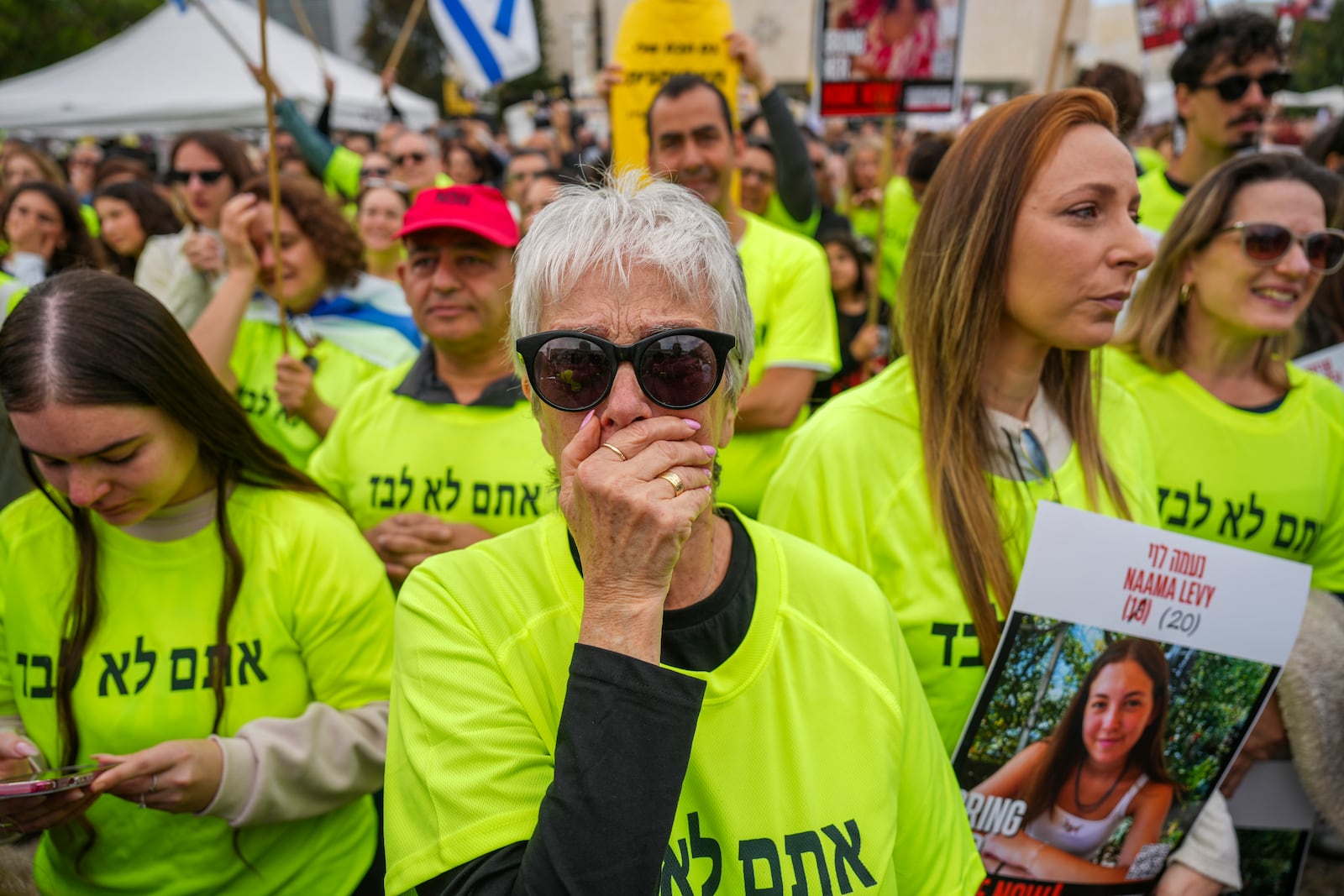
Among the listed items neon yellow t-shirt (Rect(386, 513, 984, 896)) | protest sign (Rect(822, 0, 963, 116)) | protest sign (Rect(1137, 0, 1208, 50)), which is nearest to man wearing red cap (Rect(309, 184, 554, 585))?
neon yellow t-shirt (Rect(386, 513, 984, 896))

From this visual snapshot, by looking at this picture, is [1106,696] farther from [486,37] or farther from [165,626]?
[486,37]

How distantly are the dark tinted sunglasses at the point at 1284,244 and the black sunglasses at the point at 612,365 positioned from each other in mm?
1977

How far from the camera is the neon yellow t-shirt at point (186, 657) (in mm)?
2037

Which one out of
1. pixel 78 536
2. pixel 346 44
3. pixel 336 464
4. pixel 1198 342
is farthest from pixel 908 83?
pixel 346 44

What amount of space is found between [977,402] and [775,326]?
1.56 m

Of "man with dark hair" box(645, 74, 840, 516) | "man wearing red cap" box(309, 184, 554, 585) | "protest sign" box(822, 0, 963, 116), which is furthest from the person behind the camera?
"protest sign" box(822, 0, 963, 116)

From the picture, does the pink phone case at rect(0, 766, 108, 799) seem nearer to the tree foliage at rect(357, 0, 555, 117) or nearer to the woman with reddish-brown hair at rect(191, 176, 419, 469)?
the woman with reddish-brown hair at rect(191, 176, 419, 469)

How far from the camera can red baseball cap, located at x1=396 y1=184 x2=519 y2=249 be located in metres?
2.95

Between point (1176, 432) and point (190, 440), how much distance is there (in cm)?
252

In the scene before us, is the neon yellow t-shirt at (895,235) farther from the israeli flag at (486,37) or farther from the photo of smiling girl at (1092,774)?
the photo of smiling girl at (1092,774)

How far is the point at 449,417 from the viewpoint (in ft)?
9.57

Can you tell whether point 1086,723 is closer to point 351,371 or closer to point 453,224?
point 453,224

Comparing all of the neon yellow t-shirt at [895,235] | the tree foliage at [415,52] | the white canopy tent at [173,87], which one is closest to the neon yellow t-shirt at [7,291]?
the neon yellow t-shirt at [895,235]

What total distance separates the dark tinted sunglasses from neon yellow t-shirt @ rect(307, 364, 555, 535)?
2.06 m
